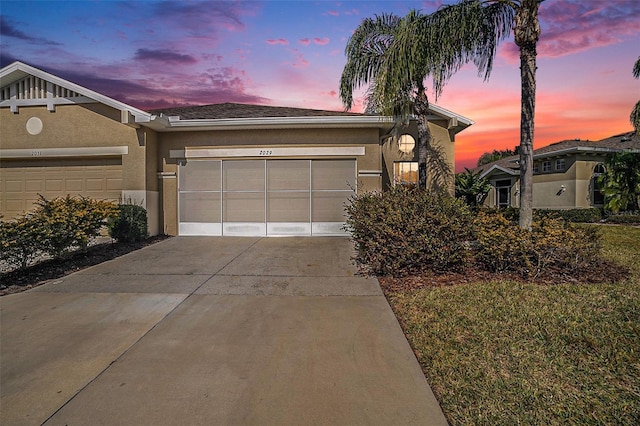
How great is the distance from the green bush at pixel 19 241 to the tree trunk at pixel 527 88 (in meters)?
10.0

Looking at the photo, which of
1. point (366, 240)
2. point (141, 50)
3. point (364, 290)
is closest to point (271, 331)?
point (364, 290)

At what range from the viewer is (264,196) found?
11.6 meters

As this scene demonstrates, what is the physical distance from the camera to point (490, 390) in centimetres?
286

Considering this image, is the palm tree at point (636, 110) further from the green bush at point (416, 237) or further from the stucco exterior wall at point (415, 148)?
the green bush at point (416, 237)

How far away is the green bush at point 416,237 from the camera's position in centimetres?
623

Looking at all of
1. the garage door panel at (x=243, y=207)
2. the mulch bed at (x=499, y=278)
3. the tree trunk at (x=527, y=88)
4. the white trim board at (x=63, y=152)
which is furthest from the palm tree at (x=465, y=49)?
the white trim board at (x=63, y=152)

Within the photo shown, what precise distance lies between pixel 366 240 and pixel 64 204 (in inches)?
288

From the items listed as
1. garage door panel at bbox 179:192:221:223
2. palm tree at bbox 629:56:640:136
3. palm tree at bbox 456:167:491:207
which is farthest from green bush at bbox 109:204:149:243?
palm tree at bbox 629:56:640:136

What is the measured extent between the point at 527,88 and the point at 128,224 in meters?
11.0

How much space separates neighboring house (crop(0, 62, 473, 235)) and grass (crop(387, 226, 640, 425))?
21.9ft

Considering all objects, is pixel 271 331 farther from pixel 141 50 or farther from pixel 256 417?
pixel 141 50

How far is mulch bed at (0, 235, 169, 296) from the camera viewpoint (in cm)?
627

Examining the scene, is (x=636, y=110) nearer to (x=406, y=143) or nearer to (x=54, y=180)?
(x=406, y=143)

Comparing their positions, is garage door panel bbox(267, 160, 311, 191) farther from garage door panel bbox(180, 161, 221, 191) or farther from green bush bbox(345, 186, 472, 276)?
green bush bbox(345, 186, 472, 276)
